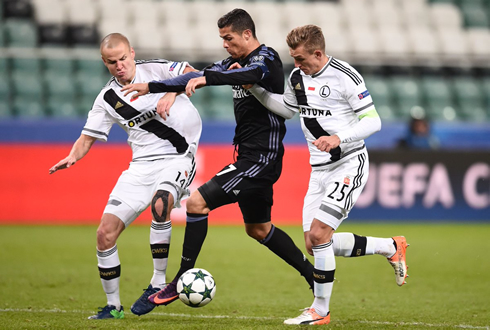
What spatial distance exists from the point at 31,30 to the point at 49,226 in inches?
179

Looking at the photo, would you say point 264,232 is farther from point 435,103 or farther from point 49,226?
point 435,103

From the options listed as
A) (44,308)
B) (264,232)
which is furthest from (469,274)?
(44,308)

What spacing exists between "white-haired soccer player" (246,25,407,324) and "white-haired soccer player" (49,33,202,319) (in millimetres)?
864

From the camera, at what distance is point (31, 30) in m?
14.6

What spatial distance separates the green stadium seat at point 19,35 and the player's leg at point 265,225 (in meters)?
10.1

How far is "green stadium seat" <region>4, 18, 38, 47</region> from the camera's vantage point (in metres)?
14.5

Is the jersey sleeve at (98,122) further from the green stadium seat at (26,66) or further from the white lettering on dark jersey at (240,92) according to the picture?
the green stadium seat at (26,66)

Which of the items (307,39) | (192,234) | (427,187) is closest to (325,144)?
(307,39)

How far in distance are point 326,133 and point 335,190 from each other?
467 millimetres

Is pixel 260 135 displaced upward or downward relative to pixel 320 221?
upward

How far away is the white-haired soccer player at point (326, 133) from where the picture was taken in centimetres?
535

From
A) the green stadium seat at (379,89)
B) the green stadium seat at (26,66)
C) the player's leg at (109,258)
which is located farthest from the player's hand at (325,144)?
the green stadium seat at (379,89)

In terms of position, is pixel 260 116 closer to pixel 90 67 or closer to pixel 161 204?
pixel 161 204

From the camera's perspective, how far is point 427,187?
13.2 meters
